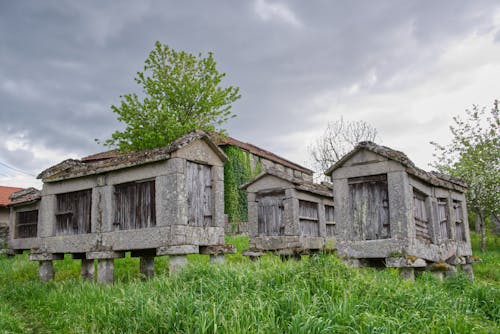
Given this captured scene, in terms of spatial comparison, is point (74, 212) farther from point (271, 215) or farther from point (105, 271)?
point (271, 215)

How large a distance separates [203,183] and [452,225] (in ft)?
21.3

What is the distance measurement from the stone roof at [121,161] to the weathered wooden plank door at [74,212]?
0.47 meters

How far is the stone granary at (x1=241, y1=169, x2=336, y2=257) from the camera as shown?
12.1 metres

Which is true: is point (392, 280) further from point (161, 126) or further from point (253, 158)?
point (253, 158)

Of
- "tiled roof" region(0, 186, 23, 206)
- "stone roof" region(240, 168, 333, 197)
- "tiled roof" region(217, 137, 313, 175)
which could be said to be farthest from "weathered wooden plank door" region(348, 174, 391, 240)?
"tiled roof" region(0, 186, 23, 206)

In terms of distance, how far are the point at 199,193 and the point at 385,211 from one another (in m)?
3.67

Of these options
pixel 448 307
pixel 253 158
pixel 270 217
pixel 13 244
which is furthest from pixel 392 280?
pixel 253 158

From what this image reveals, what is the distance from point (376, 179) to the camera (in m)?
8.62

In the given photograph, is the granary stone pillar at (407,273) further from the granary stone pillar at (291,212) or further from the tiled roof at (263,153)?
the tiled roof at (263,153)

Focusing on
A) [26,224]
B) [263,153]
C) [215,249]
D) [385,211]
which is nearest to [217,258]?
[215,249]

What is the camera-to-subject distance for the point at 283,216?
12367 mm

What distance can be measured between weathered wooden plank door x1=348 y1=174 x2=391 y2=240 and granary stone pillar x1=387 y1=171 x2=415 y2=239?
18 centimetres

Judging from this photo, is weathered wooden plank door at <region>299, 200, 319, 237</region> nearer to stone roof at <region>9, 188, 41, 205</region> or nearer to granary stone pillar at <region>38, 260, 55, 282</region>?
granary stone pillar at <region>38, 260, 55, 282</region>

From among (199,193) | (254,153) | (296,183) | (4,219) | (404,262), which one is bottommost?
(404,262)
